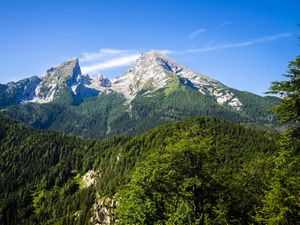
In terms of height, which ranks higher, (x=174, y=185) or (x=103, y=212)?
(x=174, y=185)

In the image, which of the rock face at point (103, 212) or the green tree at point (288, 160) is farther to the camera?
the rock face at point (103, 212)

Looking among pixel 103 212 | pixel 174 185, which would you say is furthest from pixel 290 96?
pixel 103 212

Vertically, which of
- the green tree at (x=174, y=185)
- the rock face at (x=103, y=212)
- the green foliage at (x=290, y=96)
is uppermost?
the green foliage at (x=290, y=96)

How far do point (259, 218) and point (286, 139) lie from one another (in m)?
11.3

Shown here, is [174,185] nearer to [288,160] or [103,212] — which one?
[288,160]

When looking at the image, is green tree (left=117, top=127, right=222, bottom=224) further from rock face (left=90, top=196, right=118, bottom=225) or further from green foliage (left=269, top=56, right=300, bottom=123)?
rock face (left=90, top=196, right=118, bottom=225)

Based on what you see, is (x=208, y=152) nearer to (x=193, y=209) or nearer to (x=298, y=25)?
(x=193, y=209)

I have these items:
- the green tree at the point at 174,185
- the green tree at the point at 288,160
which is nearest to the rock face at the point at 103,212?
the green tree at the point at 174,185

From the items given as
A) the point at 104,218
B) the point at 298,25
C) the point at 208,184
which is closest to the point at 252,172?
the point at 208,184

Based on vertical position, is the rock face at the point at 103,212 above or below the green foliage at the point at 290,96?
below

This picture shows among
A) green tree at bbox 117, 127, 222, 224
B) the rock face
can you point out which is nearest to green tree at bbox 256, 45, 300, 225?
green tree at bbox 117, 127, 222, 224

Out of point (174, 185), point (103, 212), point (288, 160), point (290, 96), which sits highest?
point (290, 96)

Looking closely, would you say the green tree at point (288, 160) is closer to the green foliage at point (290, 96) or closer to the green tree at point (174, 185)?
the green foliage at point (290, 96)

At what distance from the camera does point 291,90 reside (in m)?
35.5
